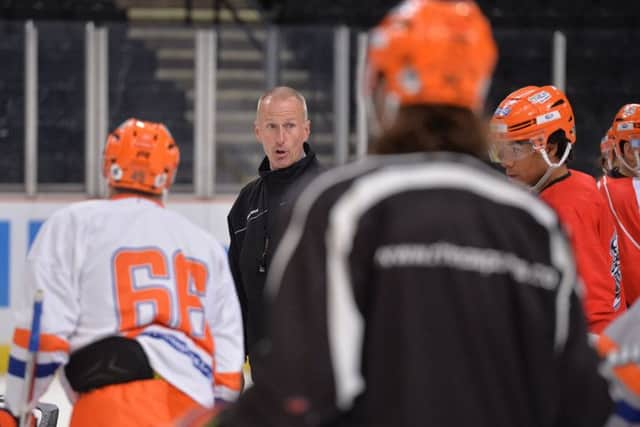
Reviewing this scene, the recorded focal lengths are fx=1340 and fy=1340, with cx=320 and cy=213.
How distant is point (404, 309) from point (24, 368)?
1.19 metres

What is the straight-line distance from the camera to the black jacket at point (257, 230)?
3.58m

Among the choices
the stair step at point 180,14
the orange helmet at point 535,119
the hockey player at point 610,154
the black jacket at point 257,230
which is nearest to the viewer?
the orange helmet at point 535,119

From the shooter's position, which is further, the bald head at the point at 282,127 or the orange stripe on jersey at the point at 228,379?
the bald head at the point at 282,127

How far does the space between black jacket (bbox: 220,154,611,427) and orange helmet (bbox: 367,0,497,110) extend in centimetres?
8

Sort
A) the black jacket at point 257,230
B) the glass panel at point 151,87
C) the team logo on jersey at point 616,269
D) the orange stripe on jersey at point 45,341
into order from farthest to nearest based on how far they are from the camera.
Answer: the glass panel at point 151,87 < the black jacket at point 257,230 < the team logo on jersey at point 616,269 < the orange stripe on jersey at point 45,341

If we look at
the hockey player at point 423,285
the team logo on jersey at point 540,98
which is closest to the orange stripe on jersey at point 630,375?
the hockey player at point 423,285

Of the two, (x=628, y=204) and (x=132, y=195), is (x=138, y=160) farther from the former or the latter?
(x=628, y=204)

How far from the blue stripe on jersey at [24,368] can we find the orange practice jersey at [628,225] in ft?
5.68

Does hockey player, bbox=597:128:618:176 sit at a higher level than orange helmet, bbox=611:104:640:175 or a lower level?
lower

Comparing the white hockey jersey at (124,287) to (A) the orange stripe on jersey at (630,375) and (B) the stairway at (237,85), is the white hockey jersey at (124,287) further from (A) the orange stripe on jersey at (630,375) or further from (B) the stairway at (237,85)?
(B) the stairway at (237,85)

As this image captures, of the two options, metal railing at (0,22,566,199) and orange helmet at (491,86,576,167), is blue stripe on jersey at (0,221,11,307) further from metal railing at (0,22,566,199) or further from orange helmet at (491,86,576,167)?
orange helmet at (491,86,576,167)

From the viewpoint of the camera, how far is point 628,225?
3.62 metres

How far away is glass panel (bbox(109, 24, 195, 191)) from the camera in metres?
7.25

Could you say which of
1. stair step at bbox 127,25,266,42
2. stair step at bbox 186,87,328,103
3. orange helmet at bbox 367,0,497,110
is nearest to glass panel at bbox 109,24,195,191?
stair step at bbox 127,25,266,42
